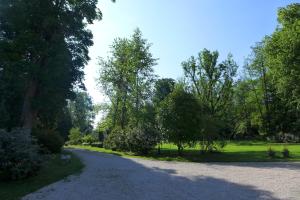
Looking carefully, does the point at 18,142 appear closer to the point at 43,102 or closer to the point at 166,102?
the point at 43,102

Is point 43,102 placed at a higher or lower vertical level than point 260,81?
lower

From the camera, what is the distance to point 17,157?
13.9 m

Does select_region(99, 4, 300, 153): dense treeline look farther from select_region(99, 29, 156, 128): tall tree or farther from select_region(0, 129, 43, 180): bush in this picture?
select_region(0, 129, 43, 180): bush

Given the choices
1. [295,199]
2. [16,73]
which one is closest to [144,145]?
[16,73]

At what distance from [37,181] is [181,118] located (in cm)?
1437

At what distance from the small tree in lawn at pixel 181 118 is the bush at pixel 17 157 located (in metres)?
13.7

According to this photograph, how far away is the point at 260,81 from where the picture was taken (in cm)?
6469

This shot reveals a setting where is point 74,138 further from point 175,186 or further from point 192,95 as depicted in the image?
point 175,186

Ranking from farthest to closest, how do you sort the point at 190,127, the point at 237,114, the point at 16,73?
the point at 237,114 < the point at 190,127 < the point at 16,73

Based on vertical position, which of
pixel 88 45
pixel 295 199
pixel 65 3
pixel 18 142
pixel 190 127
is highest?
pixel 65 3

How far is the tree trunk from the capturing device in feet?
85.0

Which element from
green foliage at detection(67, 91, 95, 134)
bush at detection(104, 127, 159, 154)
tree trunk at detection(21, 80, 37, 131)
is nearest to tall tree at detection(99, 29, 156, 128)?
bush at detection(104, 127, 159, 154)

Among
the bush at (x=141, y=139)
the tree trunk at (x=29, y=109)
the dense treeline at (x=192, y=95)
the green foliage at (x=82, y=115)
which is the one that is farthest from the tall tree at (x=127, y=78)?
the green foliage at (x=82, y=115)

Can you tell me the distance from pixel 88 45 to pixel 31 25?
4.40m
